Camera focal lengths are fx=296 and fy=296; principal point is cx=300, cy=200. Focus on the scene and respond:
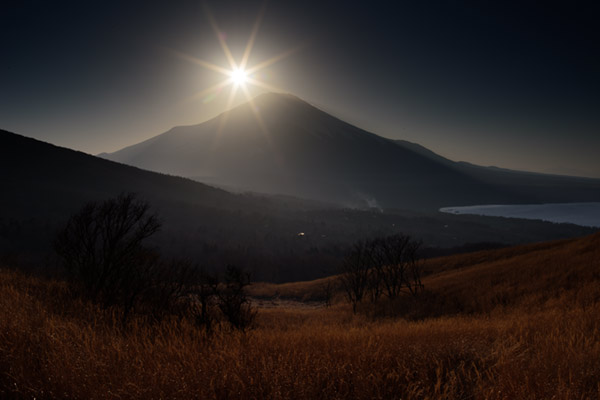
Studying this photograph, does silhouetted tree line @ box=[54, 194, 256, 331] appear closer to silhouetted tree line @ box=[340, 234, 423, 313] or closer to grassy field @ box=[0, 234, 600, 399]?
grassy field @ box=[0, 234, 600, 399]

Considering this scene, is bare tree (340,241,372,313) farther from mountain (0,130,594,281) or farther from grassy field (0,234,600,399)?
mountain (0,130,594,281)

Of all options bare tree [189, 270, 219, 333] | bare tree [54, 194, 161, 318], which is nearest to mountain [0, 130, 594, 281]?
bare tree [54, 194, 161, 318]

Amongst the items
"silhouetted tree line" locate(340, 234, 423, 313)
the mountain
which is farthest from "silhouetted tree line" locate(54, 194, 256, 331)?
the mountain

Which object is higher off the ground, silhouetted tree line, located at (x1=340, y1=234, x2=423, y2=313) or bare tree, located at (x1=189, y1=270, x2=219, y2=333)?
bare tree, located at (x1=189, y1=270, x2=219, y2=333)

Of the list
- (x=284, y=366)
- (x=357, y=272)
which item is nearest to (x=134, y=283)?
(x=284, y=366)

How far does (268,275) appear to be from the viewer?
80.0 metres

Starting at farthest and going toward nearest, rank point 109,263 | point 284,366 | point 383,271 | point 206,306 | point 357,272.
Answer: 1. point 357,272
2. point 383,271
3. point 109,263
4. point 206,306
5. point 284,366

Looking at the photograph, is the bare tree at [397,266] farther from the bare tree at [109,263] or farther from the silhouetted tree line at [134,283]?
the bare tree at [109,263]

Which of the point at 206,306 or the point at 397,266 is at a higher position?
the point at 206,306

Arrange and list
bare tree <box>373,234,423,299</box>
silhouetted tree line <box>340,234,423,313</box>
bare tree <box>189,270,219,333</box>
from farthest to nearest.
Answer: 1. silhouetted tree line <box>340,234,423,313</box>
2. bare tree <box>373,234,423,299</box>
3. bare tree <box>189,270,219,333</box>

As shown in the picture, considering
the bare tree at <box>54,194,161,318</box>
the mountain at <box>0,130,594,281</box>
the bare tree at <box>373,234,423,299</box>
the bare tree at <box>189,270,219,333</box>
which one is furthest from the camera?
the mountain at <box>0,130,594,281</box>

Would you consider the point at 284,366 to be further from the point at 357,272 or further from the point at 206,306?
the point at 357,272

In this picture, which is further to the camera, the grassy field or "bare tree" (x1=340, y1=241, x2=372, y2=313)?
"bare tree" (x1=340, y1=241, x2=372, y2=313)

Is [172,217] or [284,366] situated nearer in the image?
[284,366]
